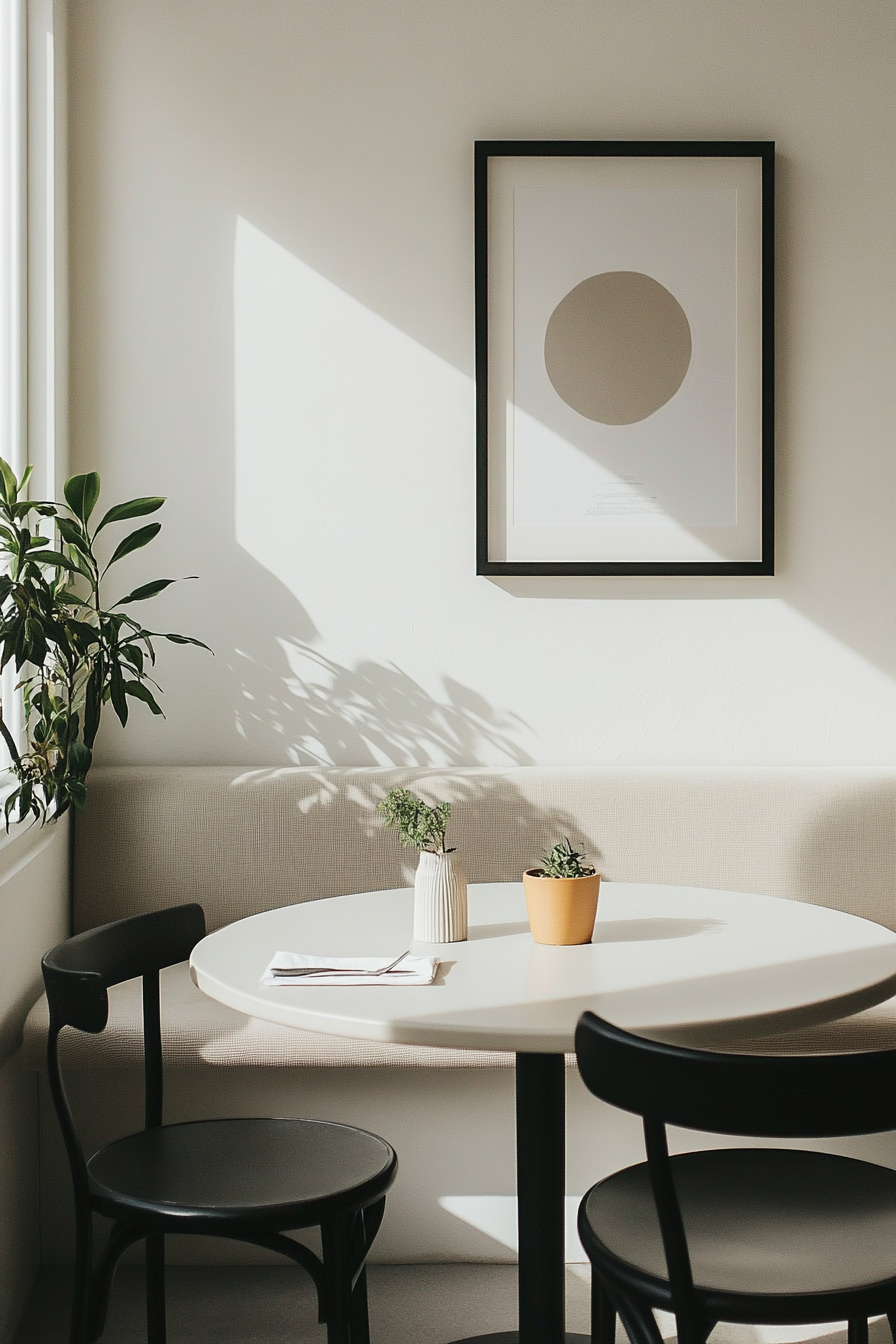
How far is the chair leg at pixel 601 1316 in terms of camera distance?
1606 mm

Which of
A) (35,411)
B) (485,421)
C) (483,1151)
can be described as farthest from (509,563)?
(483,1151)

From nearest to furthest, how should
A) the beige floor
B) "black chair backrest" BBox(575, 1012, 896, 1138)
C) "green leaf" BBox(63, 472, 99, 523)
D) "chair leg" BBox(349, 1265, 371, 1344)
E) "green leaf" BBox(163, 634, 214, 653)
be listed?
1. "black chair backrest" BBox(575, 1012, 896, 1138)
2. "chair leg" BBox(349, 1265, 371, 1344)
3. the beige floor
4. "green leaf" BBox(63, 472, 99, 523)
5. "green leaf" BBox(163, 634, 214, 653)

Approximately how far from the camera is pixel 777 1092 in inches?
47.1

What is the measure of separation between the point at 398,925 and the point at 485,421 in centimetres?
145

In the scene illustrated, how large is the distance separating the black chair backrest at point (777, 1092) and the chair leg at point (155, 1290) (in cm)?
112

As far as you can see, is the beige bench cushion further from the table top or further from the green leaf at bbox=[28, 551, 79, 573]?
the green leaf at bbox=[28, 551, 79, 573]

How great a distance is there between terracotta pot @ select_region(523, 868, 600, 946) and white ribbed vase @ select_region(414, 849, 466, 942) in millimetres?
107

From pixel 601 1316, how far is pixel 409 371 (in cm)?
213

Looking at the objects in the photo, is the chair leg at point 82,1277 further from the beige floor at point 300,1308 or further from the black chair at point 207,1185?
the beige floor at point 300,1308

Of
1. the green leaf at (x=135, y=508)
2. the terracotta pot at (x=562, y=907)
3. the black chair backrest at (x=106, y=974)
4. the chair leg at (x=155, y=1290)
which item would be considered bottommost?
the chair leg at (x=155, y=1290)

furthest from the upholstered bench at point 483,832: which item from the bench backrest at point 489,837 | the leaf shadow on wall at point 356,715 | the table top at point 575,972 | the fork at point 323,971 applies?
the fork at point 323,971

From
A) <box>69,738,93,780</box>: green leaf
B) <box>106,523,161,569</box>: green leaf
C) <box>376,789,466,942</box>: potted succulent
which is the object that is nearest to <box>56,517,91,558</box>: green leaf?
<box>106,523,161,569</box>: green leaf

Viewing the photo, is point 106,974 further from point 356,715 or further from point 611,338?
point 611,338

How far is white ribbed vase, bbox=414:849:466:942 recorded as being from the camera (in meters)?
1.78
